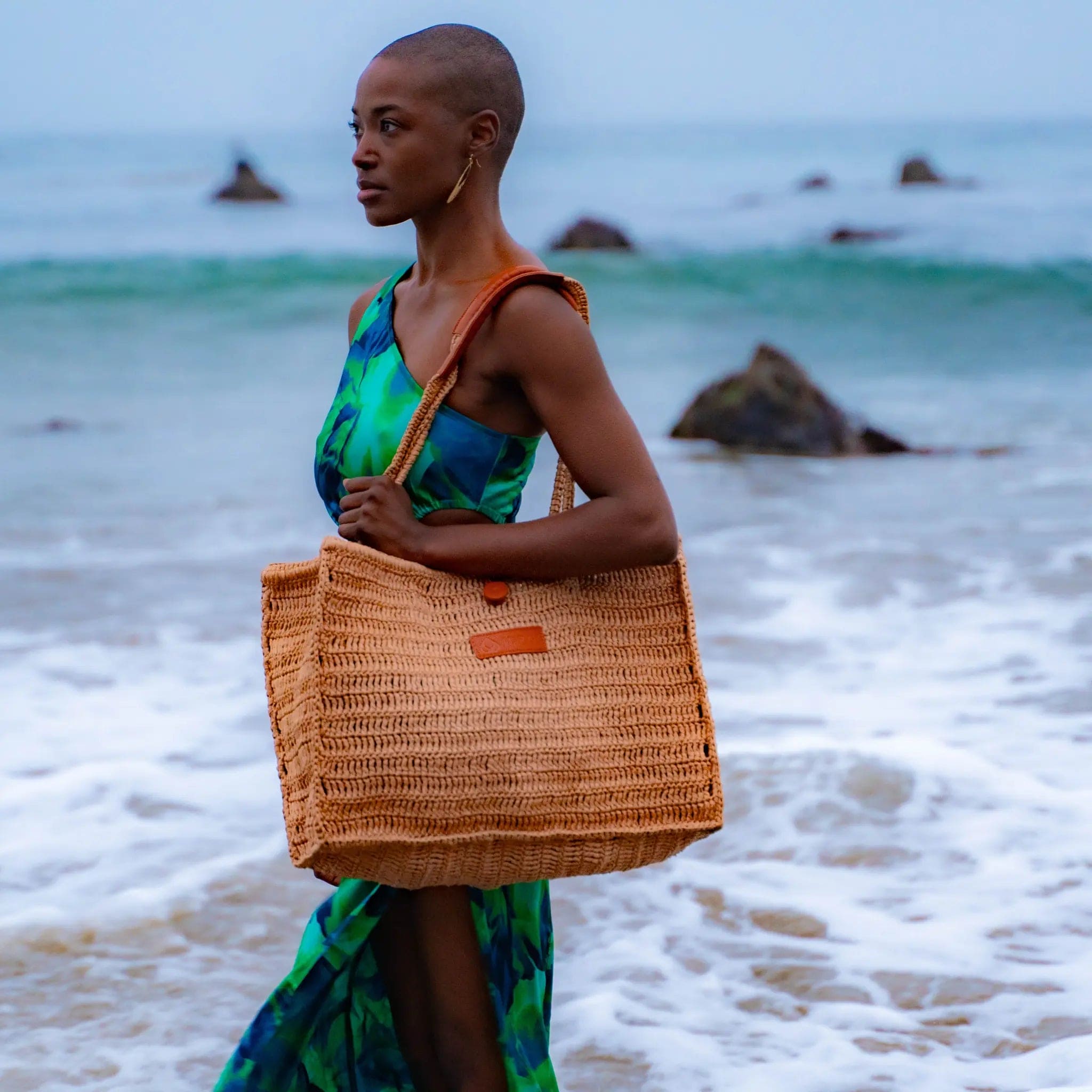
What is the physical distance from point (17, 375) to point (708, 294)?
8.54m

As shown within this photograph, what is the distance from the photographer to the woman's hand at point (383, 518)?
1.86 m

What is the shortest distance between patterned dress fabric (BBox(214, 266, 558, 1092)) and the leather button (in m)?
0.13

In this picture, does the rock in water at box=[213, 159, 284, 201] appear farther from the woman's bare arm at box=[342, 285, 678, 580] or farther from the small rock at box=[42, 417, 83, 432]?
the woman's bare arm at box=[342, 285, 678, 580]

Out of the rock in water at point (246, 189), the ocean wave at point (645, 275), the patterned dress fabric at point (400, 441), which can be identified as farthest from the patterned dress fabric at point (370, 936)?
the rock in water at point (246, 189)

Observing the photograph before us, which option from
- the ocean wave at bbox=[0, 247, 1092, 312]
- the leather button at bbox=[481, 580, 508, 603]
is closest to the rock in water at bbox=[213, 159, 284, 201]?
the ocean wave at bbox=[0, 247, 1092, 312]

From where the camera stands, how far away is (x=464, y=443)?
1.90 metres

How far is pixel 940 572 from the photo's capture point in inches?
281

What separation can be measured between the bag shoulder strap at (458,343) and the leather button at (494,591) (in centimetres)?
17

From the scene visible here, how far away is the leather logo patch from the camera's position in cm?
183

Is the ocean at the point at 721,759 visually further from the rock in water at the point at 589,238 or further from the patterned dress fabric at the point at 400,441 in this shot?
the rock in water at the point at 589,238

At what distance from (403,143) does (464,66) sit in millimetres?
122

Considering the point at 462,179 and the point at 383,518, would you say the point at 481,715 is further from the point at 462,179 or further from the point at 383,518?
the point at 462,179

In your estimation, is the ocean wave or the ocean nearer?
the ocean

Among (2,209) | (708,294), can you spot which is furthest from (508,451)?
(2,209)
